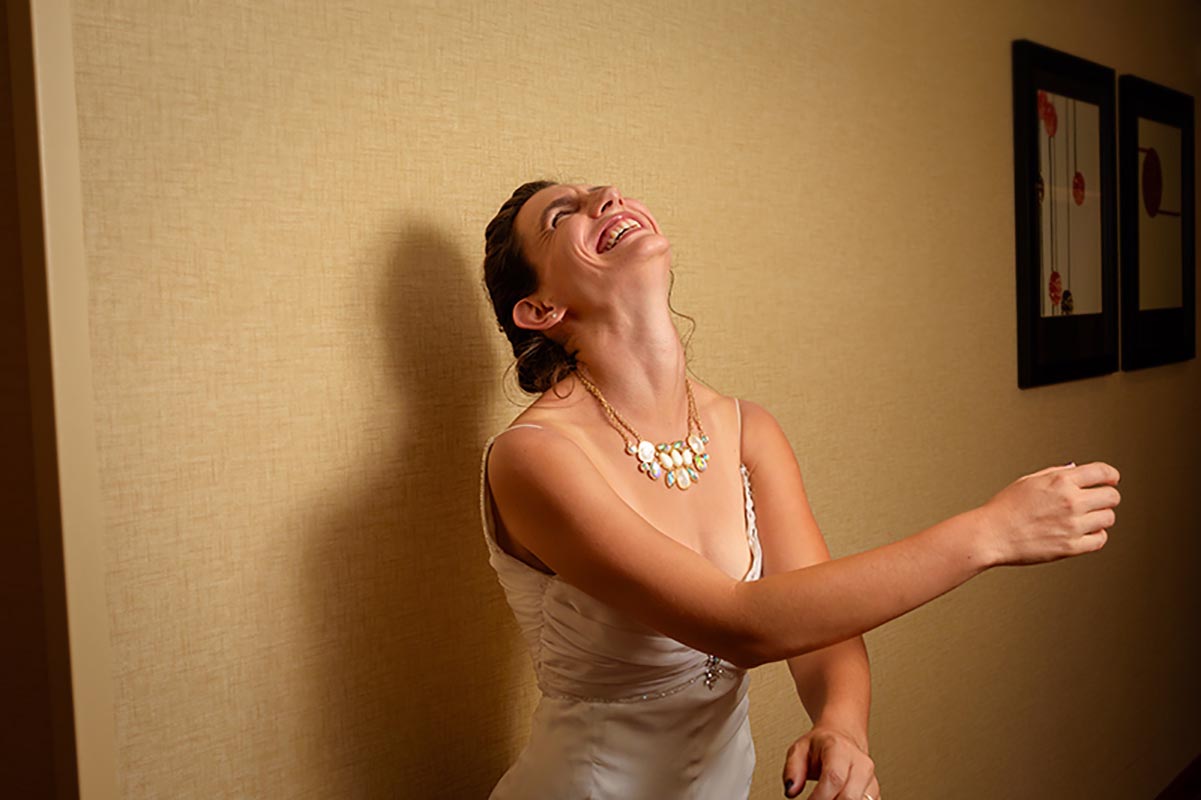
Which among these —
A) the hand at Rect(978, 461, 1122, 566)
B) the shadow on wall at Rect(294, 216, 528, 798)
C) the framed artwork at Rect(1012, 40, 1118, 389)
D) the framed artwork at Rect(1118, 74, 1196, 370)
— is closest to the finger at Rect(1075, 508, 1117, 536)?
the hand at Rect(978, 461, 1122, 566)

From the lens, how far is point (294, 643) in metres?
1.36

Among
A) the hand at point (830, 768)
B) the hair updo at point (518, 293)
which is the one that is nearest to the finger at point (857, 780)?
the hand at point (830, 768)

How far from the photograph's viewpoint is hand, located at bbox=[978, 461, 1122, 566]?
1134 mm

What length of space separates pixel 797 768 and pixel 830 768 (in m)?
0.03

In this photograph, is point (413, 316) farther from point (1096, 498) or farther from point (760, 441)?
point (1096, 498)

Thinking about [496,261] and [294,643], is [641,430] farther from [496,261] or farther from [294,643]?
[294,643]

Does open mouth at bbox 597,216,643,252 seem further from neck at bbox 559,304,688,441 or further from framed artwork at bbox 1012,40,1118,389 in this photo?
framed artwork at bbox 1012,40,1118,389

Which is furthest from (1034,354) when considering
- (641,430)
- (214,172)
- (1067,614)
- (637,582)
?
(214,172)

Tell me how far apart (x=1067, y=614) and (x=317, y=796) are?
2.32 metres

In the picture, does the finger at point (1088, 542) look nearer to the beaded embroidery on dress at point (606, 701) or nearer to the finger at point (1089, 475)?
the finger at point (1089, 475)

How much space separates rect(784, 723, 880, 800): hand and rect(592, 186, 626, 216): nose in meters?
0.66

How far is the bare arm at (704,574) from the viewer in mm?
1143

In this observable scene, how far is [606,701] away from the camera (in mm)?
1347

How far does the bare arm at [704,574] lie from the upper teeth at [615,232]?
9.8 inches
